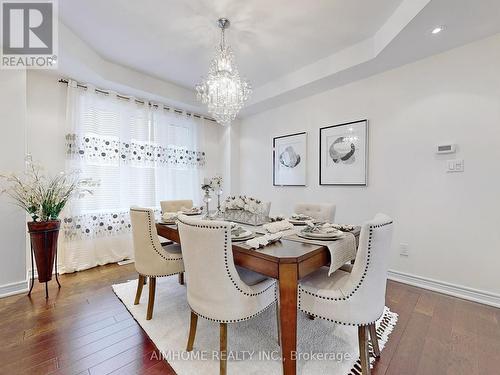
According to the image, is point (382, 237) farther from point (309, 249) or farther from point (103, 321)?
point (103, 321)

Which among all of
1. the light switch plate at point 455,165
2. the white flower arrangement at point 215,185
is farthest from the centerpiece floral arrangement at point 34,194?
the light switch plate at point 455,165

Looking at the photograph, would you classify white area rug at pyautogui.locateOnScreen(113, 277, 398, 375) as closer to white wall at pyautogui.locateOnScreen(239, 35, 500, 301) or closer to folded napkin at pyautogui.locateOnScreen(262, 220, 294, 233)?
folded napkin at pyautogui.locateOnScreen(262, 220, 294, 233)

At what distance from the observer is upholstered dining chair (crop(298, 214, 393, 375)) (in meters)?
1.28

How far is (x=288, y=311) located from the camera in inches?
49.7

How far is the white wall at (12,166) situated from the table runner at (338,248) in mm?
2897

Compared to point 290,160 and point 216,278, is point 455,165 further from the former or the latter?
point 216,278

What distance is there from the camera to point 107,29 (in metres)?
2.43

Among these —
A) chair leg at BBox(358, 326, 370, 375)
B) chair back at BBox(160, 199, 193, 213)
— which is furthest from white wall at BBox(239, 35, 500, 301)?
chair back at BBox(160, 199, 193, 213)

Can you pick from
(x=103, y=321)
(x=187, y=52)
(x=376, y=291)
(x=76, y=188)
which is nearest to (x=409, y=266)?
(x=376, y=291)

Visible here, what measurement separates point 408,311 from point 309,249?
4.89 ft

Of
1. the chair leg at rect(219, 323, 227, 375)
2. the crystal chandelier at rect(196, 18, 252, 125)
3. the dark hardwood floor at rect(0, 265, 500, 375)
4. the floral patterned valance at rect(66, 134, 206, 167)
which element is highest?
the crystal chandelier at rect(196, 18, 252, 125)

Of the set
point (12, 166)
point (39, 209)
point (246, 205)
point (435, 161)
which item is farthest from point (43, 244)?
point (435, 161)

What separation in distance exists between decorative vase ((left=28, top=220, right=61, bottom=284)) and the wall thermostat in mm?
4170

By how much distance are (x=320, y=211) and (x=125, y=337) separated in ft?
6.94
